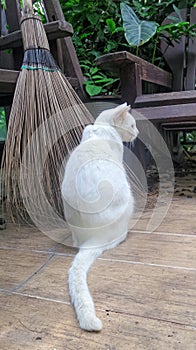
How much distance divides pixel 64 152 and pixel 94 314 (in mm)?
859

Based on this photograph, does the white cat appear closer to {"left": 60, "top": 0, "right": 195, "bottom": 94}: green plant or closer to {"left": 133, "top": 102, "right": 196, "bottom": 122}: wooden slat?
{"left": 133, "top": 102, "right": 196, "bottom": 122}: wooden slat

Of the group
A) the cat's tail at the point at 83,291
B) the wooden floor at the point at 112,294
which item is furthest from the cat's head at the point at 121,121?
the cat's tail at the point at 83,291

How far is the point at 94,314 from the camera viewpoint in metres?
0.73

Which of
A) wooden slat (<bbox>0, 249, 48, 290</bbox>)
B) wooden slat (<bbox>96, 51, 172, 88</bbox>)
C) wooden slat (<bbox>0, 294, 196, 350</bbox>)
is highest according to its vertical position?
wooden slat (<bbox>96, 51, 172, 88</bbox>)

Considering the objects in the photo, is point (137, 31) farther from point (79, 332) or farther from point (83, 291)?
point (79, 332)

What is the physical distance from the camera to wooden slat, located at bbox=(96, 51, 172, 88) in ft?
5.25

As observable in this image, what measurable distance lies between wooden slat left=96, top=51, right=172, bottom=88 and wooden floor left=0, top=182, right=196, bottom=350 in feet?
3.00

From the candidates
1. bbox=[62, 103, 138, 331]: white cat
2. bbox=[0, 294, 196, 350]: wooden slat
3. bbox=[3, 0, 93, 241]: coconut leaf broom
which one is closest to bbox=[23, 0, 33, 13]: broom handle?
bbox=[3, 0, 93, 241]: coconut leaf broom

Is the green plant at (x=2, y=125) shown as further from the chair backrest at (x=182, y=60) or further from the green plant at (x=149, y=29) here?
the chair backrest at (x=182, y=60)

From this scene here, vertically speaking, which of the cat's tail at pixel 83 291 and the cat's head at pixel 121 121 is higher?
the cat's head at pixel 121 121

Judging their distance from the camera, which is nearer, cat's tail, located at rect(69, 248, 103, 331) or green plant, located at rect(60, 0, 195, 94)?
cat's tail, located at rect(69, 248, 103, 331)

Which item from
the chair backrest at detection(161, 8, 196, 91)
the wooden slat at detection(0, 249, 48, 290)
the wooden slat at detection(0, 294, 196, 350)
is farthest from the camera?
the chair backrest at detection(161, 8, 196, 91)

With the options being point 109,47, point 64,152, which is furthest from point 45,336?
point 109,47

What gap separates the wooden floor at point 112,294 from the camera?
26.9 inches
